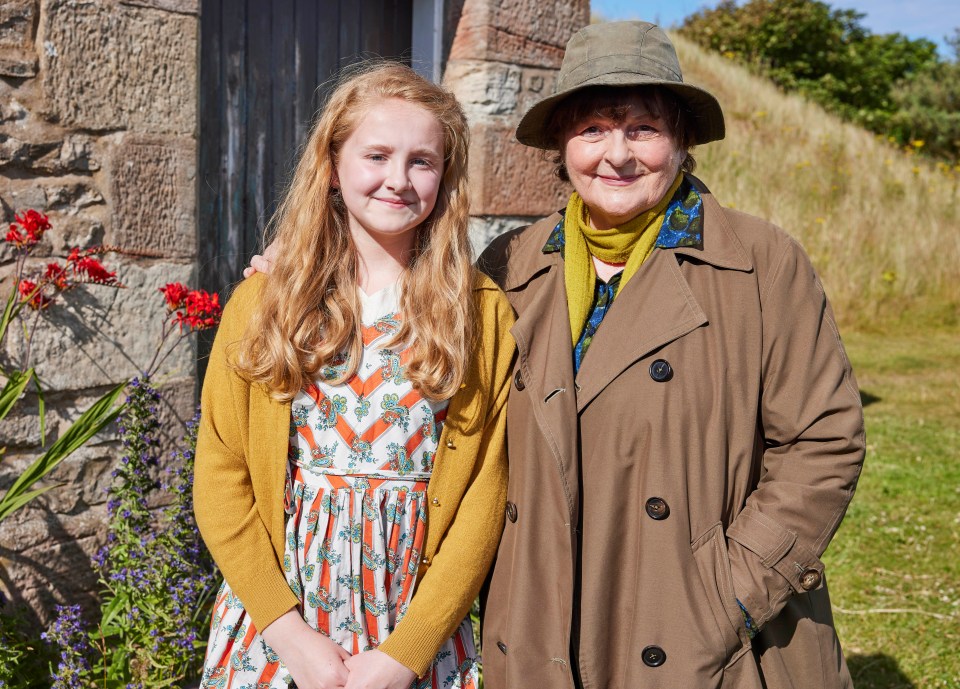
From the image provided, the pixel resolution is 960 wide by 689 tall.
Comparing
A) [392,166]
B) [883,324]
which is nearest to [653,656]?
[392,166]

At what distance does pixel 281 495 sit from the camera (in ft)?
5.90

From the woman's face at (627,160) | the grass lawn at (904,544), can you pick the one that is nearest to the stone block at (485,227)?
the woman's face at (627,160)

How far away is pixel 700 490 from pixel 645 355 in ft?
0.98

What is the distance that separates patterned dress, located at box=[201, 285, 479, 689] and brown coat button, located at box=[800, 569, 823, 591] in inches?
29.9

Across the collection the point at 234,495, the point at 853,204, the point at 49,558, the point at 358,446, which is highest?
the point at 853,204

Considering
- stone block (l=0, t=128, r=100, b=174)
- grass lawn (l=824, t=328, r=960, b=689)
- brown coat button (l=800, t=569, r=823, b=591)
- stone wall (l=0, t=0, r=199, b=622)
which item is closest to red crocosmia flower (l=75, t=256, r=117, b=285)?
stone wall (l=0, t=0, r=199, b=622)

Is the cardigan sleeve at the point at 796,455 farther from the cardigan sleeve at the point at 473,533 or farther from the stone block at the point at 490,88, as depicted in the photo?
the stone block at the point at 490,88

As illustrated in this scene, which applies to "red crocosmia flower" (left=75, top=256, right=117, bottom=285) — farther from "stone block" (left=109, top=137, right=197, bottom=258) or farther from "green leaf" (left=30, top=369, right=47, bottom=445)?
"green leaf" (left=30, top=369, right=47, bottom=445)

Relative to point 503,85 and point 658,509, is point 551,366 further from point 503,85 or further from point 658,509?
point 503,85

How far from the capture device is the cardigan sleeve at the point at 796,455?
1.75 m

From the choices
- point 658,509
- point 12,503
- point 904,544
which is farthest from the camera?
point 904,544

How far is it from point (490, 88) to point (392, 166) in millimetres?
1915

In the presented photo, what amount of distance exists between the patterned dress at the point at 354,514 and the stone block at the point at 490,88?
200 cm

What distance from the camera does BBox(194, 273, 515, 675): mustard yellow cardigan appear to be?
176cm
